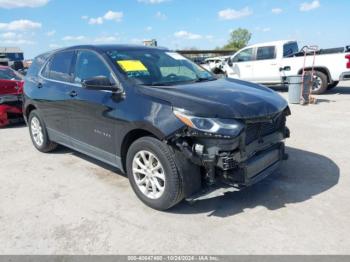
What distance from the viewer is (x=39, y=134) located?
5.84 metres

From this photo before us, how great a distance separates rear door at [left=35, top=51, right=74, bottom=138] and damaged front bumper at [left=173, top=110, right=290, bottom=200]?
7.41 ft

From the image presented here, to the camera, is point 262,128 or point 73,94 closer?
point 262,128

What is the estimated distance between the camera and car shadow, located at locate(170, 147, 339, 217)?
3682 millimetres

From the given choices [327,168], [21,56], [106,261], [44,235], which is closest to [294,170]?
[327,168]

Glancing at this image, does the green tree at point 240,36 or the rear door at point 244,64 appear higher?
the green tree at point 240,36

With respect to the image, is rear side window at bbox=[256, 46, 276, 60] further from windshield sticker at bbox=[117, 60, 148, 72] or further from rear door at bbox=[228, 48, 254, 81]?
windshield sticker at bbox=[117, 60, 148, 72]

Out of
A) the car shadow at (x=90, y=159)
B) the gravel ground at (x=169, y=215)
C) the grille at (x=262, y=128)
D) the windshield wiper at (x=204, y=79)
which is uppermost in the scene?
the windshield wiper at (x=204, y=79)

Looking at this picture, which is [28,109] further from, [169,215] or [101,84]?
[169,215]

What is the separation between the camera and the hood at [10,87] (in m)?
7.94

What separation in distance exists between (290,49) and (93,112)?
33.9ft

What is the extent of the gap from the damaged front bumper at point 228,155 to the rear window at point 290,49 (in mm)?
9512

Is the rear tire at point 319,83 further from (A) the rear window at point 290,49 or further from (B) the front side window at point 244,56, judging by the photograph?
(B) the front side window at point 244,56

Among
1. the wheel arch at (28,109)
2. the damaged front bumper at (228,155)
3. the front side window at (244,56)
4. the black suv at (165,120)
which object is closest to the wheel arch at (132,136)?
the black suv at (165,120)

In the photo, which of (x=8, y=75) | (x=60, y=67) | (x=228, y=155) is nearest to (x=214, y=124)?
(x=228, y=155)
